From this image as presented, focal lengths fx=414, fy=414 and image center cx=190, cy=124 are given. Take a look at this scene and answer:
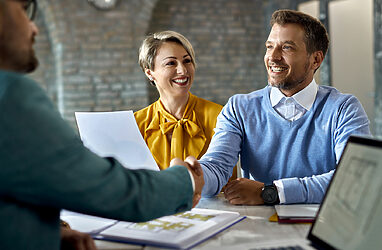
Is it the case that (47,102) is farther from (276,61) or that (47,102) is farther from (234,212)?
(276,61)

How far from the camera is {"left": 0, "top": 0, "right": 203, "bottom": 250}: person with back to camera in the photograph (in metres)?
0.66

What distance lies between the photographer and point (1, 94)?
66cm

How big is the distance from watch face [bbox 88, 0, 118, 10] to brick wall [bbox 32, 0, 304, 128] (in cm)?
5

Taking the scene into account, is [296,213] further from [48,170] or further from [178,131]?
[178,131]

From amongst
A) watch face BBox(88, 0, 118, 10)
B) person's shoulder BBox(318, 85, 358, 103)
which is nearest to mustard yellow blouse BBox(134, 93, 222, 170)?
person's shoulder BBox(318, 85, 358, 103)

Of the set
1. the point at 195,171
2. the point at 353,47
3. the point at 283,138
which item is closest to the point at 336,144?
the point at 283,138

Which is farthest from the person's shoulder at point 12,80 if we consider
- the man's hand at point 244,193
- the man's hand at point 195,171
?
the man's hand at point 244,193

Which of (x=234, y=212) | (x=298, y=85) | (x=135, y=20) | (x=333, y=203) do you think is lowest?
(x=234, y=212)

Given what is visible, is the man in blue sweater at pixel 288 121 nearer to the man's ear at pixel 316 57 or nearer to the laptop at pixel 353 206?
the man's ear at pixel 316 57

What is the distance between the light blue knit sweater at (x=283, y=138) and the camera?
5.28ft

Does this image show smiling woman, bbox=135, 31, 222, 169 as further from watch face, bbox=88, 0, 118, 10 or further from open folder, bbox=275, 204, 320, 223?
watch face, bbox=88, 0, 118, 10

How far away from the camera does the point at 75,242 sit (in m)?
0.89

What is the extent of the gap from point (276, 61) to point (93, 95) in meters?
3.13

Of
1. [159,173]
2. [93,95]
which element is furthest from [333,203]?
[93,95]
